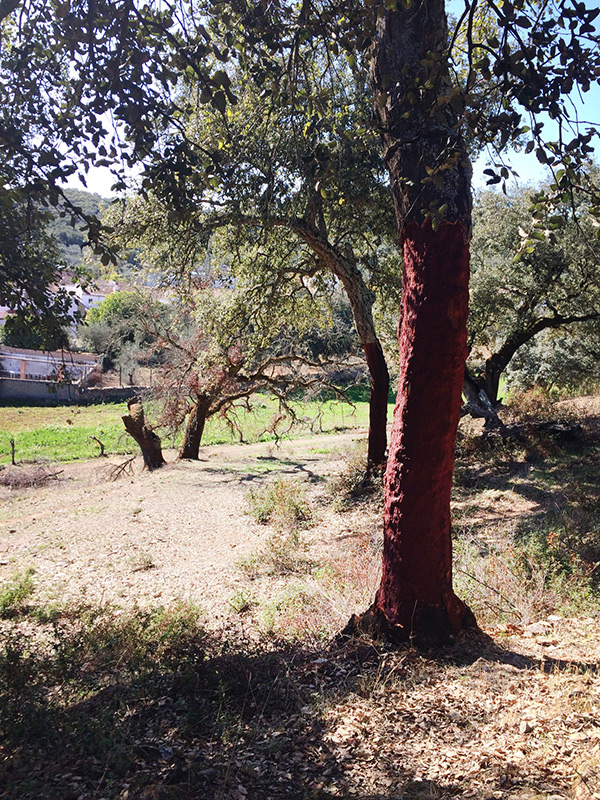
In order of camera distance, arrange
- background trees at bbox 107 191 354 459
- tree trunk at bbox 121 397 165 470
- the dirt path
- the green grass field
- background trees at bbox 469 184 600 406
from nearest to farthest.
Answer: the dirt path → background trees at bbox 107 191 354 459 → background trees at bbox 469 184 600 406 → tree trunk at bbox 121 397 165 470 → the green grass field

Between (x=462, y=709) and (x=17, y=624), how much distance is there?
498cm

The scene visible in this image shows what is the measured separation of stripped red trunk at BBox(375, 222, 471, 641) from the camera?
4.23m

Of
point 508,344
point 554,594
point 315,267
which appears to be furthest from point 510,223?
point 554,594

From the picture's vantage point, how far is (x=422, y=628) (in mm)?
4430

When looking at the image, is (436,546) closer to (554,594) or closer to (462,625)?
(462,625)

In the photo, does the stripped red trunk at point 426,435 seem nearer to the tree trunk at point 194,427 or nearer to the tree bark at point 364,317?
the tree bark at point 364,317

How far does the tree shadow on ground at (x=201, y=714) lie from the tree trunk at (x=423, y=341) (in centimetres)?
42

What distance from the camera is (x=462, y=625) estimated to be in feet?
15.2

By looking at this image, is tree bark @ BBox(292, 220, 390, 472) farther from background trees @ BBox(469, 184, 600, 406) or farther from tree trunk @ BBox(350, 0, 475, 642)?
tree trunk @ BBox(350, 0, 475, 642)

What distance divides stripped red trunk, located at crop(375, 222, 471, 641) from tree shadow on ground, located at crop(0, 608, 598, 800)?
31 centimetres

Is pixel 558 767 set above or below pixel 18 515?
above

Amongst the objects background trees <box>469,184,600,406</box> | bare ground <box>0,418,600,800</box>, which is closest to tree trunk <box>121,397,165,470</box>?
background trees <box>469,184,600,406</box>

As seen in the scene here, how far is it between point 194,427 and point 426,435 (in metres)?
14.9

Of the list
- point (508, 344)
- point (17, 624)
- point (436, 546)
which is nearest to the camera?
point (436, 546)
